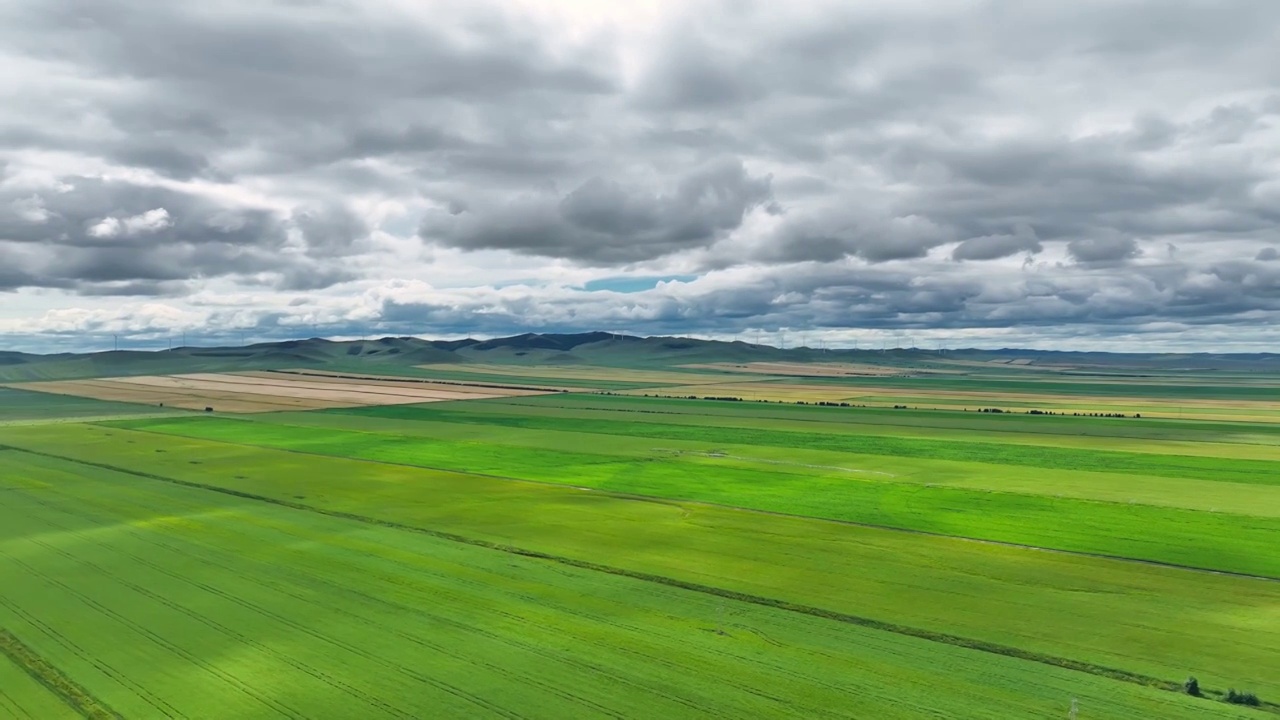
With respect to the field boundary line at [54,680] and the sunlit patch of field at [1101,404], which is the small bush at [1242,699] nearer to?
the field boundary line at [54,680]

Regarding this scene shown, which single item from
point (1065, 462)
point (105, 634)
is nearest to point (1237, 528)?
point (1065, 462)

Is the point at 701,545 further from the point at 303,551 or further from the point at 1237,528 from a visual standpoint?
the point at 1237,528

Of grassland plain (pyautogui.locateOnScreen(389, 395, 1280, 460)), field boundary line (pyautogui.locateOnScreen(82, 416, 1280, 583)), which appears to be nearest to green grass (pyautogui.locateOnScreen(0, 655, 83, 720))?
field boundary line (pyautogui.locateOnScreen(82, 416, 1280, 583))

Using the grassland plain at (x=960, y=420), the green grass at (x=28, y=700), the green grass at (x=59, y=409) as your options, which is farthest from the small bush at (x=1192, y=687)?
the green grass at (x=59, y=409)

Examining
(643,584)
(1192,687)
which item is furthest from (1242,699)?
(643,584)

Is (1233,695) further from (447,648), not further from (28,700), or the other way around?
(28,700)

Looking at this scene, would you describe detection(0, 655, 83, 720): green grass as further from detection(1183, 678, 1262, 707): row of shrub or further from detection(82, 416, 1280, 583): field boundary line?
detection(82, 416, 1280, 583): field boundary line
